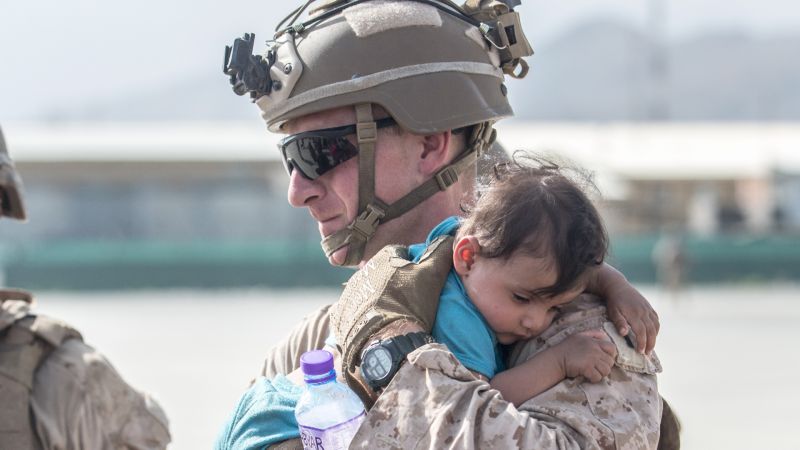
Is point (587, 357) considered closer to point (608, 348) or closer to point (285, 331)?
point (608, 348)

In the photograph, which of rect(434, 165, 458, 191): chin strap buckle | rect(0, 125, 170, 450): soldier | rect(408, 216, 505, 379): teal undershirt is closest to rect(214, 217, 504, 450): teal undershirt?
rect(408, 216, 505, 379): teal undershirt

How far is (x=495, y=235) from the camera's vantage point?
2.24 meters

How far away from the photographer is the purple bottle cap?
85.8 inches

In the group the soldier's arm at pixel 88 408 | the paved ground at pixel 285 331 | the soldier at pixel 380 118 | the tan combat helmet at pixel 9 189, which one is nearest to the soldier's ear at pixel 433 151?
the soldier at pixel 380 118

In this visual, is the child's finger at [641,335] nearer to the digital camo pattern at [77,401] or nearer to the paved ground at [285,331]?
the digital camo pattern at [77,401]

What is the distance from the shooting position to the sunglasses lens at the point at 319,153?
2803 mm

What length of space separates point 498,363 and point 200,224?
115ft

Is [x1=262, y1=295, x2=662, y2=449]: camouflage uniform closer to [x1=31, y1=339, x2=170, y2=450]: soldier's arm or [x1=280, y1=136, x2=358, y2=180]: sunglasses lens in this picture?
[x1=280, y1=136, x2=358, y2=180]: sunglasses lens

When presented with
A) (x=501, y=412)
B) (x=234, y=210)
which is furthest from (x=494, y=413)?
(x=234, y=210)

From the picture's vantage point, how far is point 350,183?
9.37 feet

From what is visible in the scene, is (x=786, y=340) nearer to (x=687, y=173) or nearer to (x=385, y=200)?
(x=385, y=200)

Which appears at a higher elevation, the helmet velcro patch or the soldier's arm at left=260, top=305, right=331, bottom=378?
the helmet velcro patch

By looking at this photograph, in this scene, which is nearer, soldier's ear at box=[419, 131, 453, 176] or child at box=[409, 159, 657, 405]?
child at box=[409, 159, 657, 405]

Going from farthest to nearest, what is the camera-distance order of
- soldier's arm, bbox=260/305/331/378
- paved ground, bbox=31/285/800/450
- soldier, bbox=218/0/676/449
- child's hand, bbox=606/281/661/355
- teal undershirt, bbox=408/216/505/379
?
paved ground, bbox=31/285/800/450
soldier's arm, bbox=260/305/331/378
soldier, bbox=218/0/676/449
child's hand, bbox=606/281/661/355
teal undershirt, bbox=408/216/505/379
